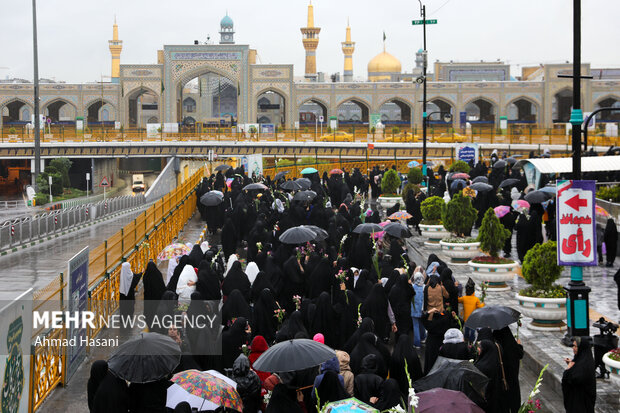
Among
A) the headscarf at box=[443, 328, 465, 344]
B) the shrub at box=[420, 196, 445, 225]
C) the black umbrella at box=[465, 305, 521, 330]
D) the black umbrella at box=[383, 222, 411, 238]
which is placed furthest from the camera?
the shrub at box=[420, 196, 445, 225]

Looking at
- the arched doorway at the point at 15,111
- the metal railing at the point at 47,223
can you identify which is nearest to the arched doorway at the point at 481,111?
the arched doorway at the point at 15,111

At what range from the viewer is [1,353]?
6.40 m

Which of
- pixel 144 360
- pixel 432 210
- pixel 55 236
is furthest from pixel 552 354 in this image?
pixel 55 236

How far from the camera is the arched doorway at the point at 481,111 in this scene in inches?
2287

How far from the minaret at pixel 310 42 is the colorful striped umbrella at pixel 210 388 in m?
58.1

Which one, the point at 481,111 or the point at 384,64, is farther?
the point at 384,64

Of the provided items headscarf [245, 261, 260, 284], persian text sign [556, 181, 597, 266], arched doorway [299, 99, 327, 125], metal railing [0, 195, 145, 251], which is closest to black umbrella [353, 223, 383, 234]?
headscarf [245, 261, 260, 284]

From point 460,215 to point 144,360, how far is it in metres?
10.3

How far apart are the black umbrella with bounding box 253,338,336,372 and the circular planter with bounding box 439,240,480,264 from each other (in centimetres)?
920

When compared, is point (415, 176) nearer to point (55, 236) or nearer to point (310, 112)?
point (55, 236)

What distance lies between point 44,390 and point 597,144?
3368 cm

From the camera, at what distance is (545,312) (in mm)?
10461

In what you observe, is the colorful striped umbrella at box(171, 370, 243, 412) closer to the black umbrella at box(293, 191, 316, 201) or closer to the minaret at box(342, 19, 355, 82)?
the black umbrella at box(293, 191, 316, 201)

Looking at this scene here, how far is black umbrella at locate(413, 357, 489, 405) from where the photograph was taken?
6133 mm
